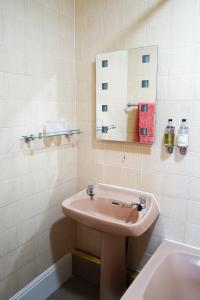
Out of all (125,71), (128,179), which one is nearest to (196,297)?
(128,179)

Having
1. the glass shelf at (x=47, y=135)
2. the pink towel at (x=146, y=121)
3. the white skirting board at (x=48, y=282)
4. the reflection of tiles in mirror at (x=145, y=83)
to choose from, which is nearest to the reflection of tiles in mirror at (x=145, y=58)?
the reflection of tiles in mirror at (x=145, y=83)

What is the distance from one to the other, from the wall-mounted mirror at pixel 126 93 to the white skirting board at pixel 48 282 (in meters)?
1.10

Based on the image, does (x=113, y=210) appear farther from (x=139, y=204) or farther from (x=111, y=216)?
(x=139, y=204)

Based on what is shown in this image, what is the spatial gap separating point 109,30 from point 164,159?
0.98 meters

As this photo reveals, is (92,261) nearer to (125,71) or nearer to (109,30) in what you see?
(125,71)

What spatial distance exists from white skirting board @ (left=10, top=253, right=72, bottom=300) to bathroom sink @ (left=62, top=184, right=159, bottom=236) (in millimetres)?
579

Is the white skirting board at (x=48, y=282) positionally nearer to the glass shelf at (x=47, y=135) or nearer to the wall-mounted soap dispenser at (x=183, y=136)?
the glass shelf at (x=47, y=135)

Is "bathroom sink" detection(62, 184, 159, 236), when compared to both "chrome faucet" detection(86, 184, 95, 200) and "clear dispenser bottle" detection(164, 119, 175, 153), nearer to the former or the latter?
"chrome faucet" detection(86, 184, 95, 200)

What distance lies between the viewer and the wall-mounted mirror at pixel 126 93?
1492 mm

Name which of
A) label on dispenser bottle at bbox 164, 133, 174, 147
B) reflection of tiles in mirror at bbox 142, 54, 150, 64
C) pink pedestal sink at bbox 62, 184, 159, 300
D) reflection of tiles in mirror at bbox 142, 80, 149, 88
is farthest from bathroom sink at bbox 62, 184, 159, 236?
reflection of tiles in mirror at bbox 142, 54, 150, 64

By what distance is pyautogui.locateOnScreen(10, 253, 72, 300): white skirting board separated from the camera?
1.62 meters

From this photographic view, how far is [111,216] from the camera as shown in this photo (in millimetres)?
1711

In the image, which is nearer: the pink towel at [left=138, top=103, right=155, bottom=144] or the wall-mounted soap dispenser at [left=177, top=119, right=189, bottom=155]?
the wall-mounted soap dispenser at [left=177, top=119, right=189, bottom=155]

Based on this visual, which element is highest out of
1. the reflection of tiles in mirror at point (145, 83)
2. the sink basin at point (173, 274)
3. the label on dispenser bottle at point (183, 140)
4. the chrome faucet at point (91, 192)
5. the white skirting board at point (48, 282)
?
the reflection of tiles in mirror at point (145, 83)
